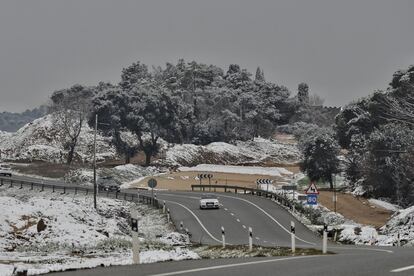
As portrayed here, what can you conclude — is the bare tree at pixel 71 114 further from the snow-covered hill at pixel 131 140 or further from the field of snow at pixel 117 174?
the field of snow at pixel 117 174

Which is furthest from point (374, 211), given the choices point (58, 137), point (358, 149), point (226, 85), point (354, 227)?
point (226, 85)

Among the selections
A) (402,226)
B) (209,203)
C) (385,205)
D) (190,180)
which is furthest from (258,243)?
(190,180)

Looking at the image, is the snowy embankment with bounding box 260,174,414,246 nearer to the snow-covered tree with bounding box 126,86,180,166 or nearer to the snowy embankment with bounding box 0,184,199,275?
the snowy embankment with bounding box 0,184,199,275

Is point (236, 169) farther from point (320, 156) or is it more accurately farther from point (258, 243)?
point (258, 243)

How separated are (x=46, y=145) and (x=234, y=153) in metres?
37.2

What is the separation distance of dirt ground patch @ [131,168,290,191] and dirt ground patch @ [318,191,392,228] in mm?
21939

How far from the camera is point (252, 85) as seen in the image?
504ft

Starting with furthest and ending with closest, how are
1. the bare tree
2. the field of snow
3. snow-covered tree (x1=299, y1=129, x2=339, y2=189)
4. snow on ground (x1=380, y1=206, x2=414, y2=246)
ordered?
the bare tree, the field of snow, snow-covered tree (x1=299, y1=129, x2=339, y2=189), snow on ground (x1=380, y1=206, x2=414, y2=246)

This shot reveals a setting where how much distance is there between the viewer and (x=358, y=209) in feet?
207

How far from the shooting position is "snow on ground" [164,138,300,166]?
112 metres

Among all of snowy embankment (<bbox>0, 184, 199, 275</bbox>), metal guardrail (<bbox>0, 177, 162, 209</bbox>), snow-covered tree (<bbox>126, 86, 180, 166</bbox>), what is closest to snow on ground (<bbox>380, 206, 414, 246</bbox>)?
snowy embankment (<bbox>0, 184, 199, 275</bbox>)

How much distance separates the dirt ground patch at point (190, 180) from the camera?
8909cm

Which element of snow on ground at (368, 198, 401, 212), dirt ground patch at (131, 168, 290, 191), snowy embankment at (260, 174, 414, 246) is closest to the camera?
snowy embankment at (260, 174, 414, 246)

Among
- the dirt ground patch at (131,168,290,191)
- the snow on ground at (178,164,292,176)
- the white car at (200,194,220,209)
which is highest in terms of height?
the snow on ground at (178,164,292,176)
